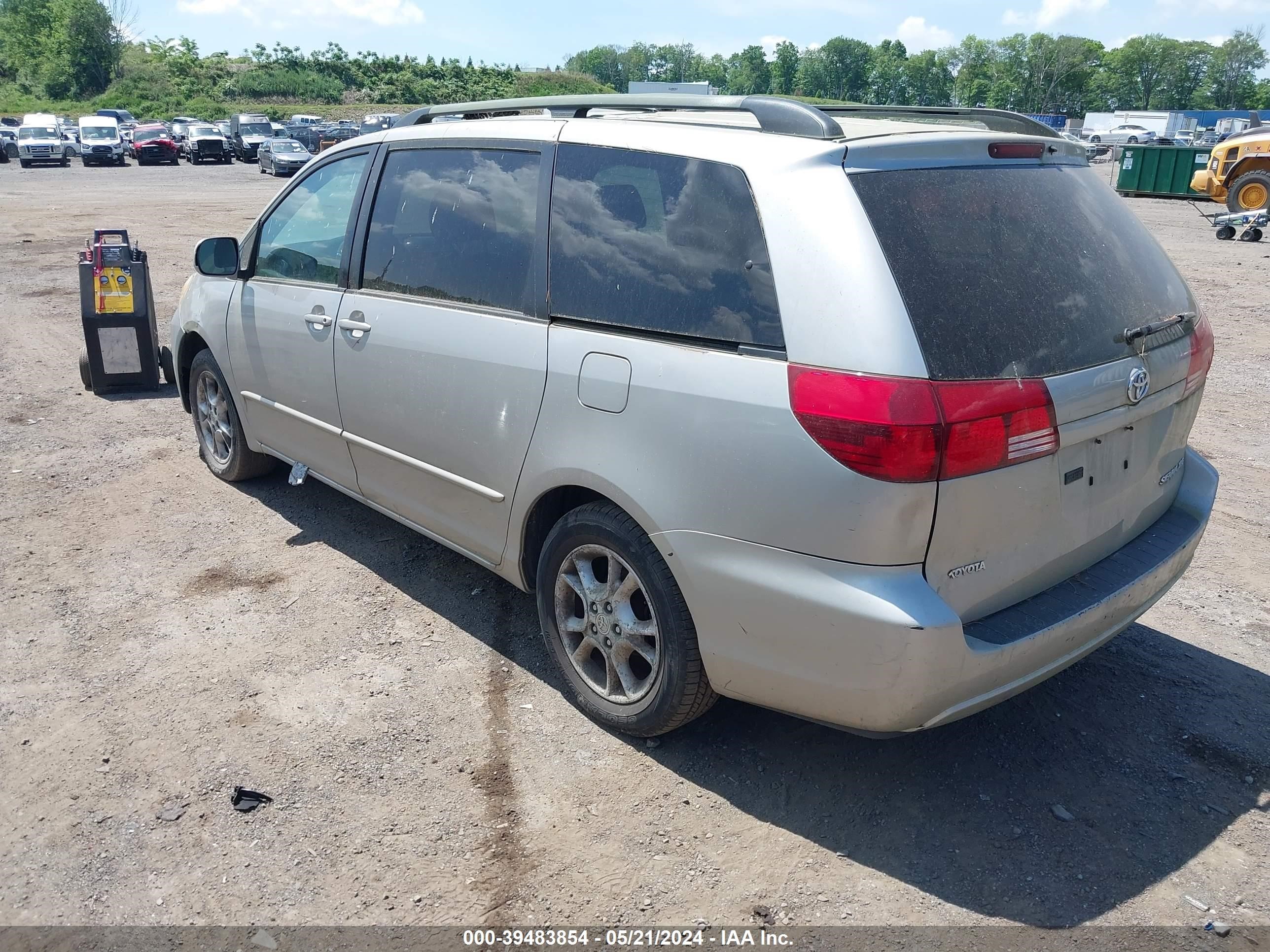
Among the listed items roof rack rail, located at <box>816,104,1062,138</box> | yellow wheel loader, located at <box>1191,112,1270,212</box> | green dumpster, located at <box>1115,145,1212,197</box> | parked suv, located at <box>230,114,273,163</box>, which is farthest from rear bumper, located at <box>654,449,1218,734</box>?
parked suv, located at <box>230,114,273,163</box>

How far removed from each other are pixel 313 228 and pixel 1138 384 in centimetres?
363

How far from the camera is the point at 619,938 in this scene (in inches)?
103

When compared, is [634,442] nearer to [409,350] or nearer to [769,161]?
[769,161]

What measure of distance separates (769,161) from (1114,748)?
2.26 metres

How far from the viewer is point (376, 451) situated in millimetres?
4289

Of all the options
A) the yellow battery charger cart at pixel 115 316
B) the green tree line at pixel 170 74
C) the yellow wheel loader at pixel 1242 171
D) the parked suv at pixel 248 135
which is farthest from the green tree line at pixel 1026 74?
the yellow battery charger cart at pixel 115 316

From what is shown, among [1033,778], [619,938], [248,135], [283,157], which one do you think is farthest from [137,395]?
[248,135]

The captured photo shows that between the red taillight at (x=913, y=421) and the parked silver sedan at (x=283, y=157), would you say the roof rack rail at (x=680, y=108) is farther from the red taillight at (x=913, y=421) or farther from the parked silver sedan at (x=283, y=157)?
the parked silver sedan at (x=283, y=157)

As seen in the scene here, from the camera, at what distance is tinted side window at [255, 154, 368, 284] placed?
14.9ft

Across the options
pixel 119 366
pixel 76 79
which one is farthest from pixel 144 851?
pixel 76 79

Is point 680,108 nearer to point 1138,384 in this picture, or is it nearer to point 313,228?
point 1138,384

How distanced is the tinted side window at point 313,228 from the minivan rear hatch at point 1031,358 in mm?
2646

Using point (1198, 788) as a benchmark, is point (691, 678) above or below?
above

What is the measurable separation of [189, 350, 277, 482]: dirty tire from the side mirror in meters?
0.58
